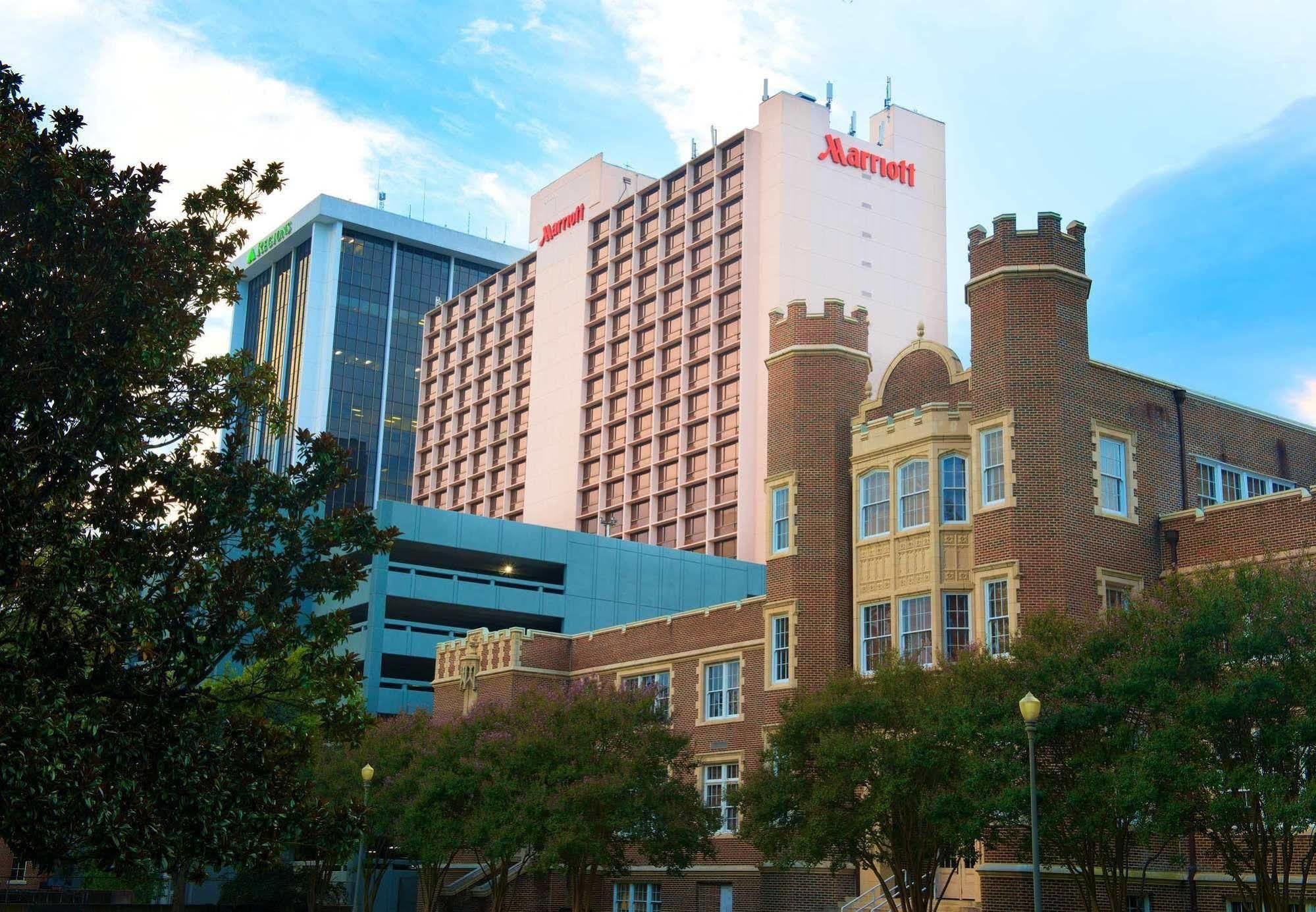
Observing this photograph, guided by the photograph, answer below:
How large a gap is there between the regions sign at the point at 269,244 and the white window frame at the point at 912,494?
14721 centimetres

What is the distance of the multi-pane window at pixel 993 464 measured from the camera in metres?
39.8

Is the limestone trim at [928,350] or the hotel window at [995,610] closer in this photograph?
the hotel window at [995,610]

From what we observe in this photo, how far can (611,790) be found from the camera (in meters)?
39.4

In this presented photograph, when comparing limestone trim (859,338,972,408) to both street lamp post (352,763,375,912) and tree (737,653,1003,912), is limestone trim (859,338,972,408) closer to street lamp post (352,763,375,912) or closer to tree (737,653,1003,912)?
tree (737,653,1003,912)

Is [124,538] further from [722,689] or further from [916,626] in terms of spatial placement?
[722,689]

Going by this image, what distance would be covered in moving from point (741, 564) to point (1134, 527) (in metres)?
53.1

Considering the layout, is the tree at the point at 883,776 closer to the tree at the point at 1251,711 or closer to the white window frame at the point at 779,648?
the tree at the point at 1251,711

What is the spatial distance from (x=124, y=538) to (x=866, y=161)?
90.7m

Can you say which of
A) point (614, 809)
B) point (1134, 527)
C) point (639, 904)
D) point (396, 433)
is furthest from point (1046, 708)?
point (396, 433)

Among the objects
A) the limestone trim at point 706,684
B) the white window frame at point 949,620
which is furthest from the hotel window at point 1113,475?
the limestone trim at point 706,684

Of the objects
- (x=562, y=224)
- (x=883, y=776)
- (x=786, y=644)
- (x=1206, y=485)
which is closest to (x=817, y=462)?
(x=786, y=644)

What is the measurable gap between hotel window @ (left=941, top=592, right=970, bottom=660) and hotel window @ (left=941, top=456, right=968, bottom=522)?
2234 mm

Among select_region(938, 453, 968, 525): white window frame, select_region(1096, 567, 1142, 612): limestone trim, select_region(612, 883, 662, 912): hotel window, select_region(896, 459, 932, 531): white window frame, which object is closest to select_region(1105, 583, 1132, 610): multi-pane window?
select_region(1096, 567, 1142, 612): limestone trim

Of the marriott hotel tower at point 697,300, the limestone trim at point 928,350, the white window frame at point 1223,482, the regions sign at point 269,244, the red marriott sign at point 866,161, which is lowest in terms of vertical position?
the white window frame at point 1223,482
